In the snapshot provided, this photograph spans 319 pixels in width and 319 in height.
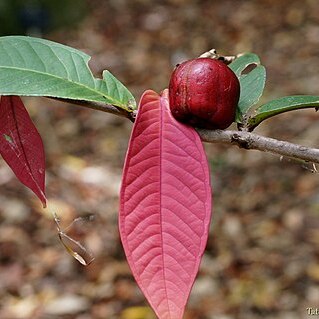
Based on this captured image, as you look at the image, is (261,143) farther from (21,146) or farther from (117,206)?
(117,206)

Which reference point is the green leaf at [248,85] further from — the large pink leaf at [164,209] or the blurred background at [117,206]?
the blurred background at [117,206]

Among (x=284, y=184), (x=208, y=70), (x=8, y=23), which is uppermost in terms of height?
(x=8, y=23)

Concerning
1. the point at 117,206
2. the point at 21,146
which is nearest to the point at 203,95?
the point at 21,146

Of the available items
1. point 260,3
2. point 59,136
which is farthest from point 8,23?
point 260,3

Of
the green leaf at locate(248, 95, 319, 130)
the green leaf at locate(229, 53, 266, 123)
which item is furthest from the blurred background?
the green leaf at locate(248, 95, 319, 130)

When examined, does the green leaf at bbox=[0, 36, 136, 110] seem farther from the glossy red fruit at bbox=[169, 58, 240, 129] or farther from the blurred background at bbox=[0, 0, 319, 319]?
Result: the blurred background at bbox=[0, 0, 319, 319]

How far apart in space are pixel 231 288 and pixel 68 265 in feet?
1.82

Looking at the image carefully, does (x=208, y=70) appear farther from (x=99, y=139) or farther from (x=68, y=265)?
(x=99, y=139)

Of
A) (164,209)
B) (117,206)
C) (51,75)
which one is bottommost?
(164,209)

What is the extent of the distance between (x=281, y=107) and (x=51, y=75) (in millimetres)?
201

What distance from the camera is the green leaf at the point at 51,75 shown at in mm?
545

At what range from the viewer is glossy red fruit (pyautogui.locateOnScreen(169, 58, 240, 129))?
521 mm

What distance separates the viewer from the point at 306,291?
6.63 ft

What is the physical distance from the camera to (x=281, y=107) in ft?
Answer: 1.79
